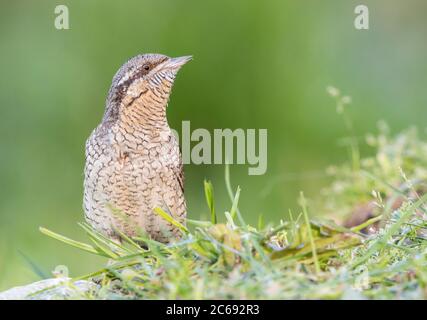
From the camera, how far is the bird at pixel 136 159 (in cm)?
398

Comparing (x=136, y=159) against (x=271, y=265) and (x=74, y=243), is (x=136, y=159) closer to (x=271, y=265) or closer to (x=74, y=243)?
(x=74, y=243)

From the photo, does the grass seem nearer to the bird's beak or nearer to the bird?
the bird

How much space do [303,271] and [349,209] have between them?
2579 millimetres

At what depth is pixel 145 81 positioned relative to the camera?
4156 mm

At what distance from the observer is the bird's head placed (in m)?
4.16

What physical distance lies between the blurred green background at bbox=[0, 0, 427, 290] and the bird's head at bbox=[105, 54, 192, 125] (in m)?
3.01

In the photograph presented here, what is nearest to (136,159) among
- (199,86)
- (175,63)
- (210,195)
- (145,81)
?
(145,81)

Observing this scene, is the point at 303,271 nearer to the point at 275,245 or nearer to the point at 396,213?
the point at 275,245

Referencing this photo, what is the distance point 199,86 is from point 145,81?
3.71 m

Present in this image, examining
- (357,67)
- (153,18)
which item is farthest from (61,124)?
(357,67)

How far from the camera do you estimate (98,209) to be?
13.2 ft

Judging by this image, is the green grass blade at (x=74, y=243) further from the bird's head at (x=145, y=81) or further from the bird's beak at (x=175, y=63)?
the bird's beak at (x=175, y=63)

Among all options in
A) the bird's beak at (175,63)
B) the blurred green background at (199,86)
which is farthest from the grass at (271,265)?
the blurred green background at (199,86)

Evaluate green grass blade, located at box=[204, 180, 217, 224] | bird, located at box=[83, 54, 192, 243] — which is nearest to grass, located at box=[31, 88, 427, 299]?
green grass blade, located at box=[204, 180, 217, 224]
